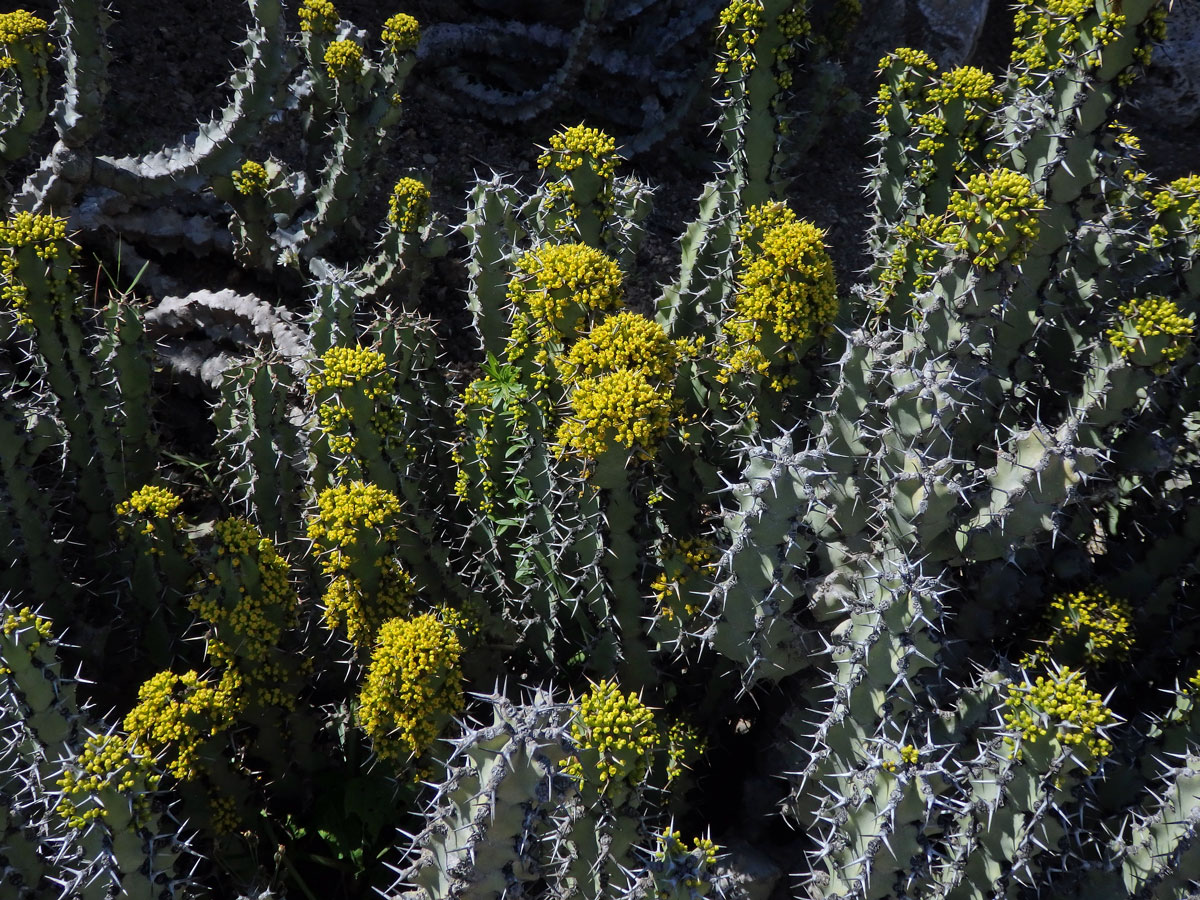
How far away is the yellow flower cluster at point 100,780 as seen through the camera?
2496 mm

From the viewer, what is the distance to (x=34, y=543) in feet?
11.8

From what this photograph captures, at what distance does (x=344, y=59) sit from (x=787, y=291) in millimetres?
2740

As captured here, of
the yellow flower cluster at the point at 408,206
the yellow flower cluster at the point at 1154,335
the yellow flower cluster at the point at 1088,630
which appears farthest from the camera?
the yellow flower cluster at the point at 408,206

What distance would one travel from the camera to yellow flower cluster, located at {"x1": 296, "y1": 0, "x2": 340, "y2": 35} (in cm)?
474

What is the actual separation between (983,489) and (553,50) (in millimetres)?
4622

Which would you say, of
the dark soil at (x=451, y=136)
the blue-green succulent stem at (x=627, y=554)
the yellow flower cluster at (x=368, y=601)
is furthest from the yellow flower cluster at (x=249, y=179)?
the blue-green succulent stem at (x=627, y=554)

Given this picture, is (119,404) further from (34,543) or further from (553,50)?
(553,50)

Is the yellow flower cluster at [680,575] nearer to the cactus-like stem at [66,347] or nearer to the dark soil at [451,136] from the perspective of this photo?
the cactus-like stem at [66,347]

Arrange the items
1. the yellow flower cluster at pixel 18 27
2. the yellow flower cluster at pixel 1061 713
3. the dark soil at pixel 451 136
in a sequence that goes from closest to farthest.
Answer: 1. the yellow flower cluster at pixel 1061 713
2. the yellow flower cluster at pixel 18 27
3. the dark soil at pixel 451 136

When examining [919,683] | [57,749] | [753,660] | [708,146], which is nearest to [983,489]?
[919,683]

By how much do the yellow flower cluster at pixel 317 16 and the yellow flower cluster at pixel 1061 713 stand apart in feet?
14.7

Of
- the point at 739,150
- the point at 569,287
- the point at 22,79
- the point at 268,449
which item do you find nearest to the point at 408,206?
the point at 268,449

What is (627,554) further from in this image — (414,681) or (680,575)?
(414,681)

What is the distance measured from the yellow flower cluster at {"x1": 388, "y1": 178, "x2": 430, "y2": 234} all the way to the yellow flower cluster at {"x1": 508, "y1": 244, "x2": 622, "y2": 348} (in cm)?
Answer: 155
